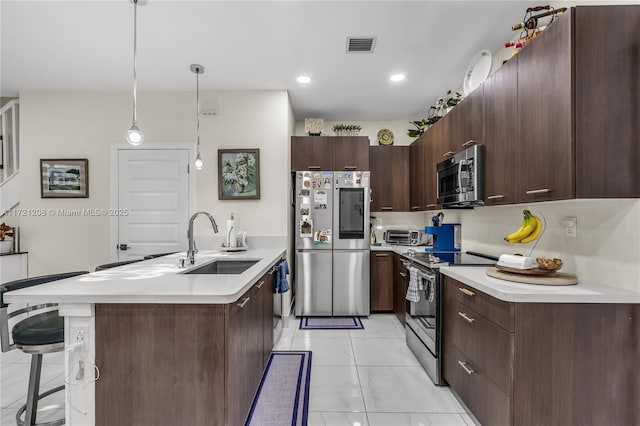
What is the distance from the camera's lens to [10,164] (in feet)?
13.4

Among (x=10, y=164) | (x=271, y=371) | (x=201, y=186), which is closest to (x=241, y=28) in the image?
(x=201, y=186)

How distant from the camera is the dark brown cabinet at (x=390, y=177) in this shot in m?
4.51

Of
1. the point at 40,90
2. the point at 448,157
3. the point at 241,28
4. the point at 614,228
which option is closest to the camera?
the point at 614,228

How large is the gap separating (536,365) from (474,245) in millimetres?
1753

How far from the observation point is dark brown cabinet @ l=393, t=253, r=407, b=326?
3.73 m

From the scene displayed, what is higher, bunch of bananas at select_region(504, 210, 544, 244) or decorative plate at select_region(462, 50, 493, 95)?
decorative plate at select_region(462, 50, 493, 95)

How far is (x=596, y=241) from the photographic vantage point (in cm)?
178

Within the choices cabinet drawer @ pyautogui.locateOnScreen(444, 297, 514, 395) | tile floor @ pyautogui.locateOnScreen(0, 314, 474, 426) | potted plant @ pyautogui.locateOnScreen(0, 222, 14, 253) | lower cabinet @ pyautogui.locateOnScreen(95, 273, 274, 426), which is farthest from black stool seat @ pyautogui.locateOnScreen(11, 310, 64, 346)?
potted plant @ pyautogui.locateOnScreen(0, 222, 14, 253)

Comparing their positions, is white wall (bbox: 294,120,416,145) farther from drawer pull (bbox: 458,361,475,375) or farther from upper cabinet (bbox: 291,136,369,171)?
drawer pull (bbox: 458,361,475,375)

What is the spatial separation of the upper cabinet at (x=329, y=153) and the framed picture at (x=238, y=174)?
576 mm

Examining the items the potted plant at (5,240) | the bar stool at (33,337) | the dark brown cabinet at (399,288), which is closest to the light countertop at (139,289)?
the bar stool at (33,337)

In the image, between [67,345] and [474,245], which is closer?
[67,345]

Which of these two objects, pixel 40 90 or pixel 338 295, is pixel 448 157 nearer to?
pixel 338 295

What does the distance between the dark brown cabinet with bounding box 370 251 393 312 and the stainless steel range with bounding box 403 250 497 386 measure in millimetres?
1098
